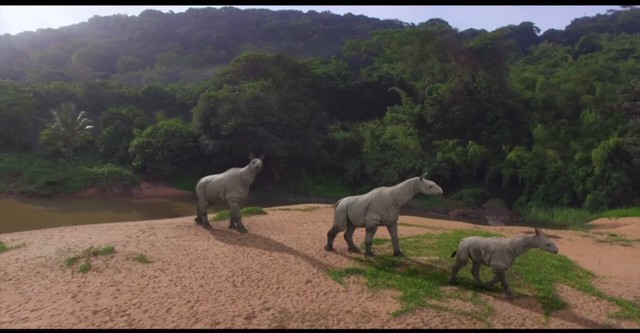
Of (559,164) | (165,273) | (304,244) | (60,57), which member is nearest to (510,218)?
(559,164)

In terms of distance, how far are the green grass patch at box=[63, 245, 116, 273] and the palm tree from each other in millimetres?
22555

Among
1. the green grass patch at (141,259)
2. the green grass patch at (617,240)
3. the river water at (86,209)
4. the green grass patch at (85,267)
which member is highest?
the green grass patch at (141,259)

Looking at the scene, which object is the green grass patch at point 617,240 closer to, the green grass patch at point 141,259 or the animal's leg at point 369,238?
the animal's leg at point 369,238

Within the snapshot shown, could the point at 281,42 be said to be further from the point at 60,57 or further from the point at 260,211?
the point at 260,211

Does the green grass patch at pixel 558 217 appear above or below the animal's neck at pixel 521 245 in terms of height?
below

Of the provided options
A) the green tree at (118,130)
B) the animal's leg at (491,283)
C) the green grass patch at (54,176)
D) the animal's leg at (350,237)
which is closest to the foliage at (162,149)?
the green grass patch at (54,176)

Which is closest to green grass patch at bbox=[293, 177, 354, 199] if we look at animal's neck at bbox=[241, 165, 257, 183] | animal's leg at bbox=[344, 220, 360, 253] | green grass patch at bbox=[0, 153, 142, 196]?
green grass patch at bbox=[0, 153, 142, 196]

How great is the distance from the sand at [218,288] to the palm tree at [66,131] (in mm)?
19613

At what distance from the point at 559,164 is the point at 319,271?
20.1 metres

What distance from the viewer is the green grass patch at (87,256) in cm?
878

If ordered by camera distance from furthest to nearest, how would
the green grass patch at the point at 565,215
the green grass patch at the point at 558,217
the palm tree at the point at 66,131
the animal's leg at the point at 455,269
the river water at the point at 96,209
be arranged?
the palm tree at the point at 66,131
the green grass patch at the point at 558,217
the green grass patch at the point at 565,215
the river water at the point at 96,209
the animal's leg at the point at 455,269

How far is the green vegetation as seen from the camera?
7.45m

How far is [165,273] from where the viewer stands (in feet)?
28.0

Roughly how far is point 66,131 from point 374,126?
1840 centimetres
